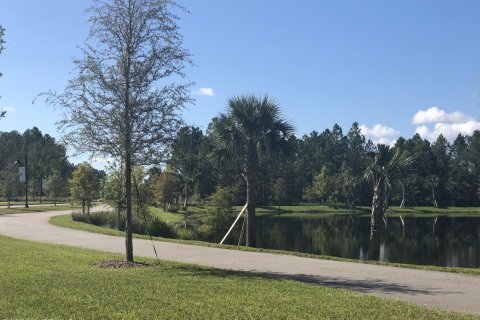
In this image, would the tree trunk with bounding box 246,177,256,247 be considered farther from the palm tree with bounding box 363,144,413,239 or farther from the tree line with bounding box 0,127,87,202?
the tree line with bounding box 0,127,87,202

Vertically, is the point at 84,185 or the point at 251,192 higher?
the point at 84,185

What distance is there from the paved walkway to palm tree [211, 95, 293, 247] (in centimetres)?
547

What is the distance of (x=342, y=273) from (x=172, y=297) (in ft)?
18.8

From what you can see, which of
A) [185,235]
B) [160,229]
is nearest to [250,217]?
[160,229]

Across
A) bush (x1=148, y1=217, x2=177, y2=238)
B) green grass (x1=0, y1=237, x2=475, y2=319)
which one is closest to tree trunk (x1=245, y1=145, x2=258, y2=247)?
bush (x1=148, y1=217, x2=177, y2=238)

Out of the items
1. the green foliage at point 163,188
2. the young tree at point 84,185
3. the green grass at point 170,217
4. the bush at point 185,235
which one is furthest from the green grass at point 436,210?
the bush at point 185,235

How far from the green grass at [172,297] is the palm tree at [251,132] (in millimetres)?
11251

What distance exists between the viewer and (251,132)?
2280cm

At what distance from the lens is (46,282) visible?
9.48 m

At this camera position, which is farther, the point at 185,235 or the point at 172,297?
the point at 185,235

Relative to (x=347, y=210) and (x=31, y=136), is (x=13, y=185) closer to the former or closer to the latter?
(x=347, y=210)

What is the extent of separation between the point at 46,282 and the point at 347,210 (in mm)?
87141

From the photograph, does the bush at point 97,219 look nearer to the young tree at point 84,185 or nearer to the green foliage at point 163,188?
the young tree at point 84,185

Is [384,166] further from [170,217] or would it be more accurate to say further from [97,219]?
[170,217]
